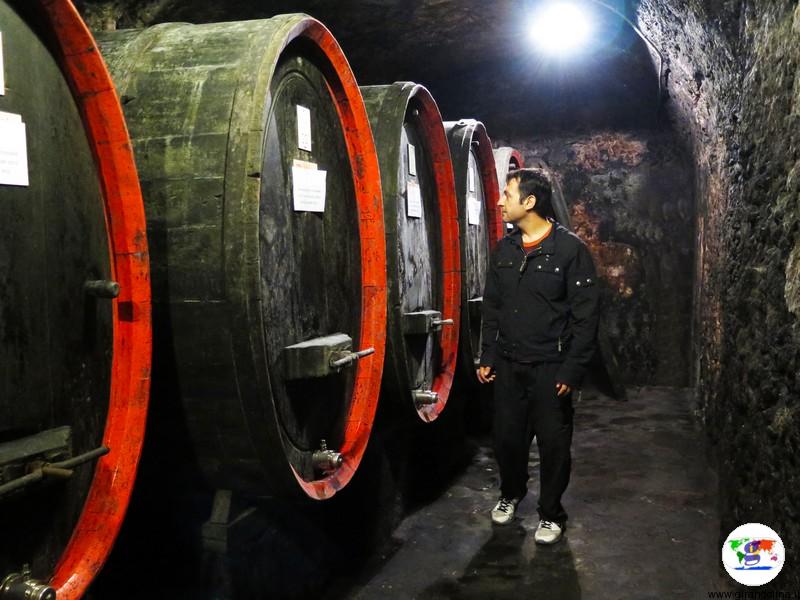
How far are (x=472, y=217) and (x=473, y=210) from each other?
0.04 m

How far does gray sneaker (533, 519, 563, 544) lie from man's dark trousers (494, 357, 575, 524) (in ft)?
0.09

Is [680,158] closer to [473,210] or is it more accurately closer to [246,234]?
[473,210]

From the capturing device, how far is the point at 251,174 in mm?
1753

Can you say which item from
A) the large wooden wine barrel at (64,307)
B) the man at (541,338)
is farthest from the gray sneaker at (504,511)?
the large wooden wine barrel at (64,307)

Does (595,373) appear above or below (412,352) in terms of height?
below

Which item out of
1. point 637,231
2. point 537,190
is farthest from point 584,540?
point 637,231

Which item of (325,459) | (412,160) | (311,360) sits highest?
(412,160)

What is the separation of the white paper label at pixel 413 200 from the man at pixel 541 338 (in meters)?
0.49

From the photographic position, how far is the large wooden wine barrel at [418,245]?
9.34 feet

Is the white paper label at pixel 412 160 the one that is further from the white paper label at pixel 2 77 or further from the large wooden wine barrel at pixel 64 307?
the white paper label at pixel 2 77

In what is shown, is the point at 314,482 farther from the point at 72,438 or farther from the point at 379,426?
the point at 379,426

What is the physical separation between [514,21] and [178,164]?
415cm

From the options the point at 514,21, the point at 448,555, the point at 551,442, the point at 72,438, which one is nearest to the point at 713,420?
the point at 551,442

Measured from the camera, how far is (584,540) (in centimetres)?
337
